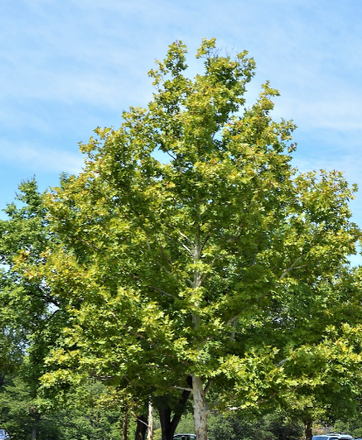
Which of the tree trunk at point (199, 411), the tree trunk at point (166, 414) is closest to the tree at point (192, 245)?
the tree trunk at point (199, 411)

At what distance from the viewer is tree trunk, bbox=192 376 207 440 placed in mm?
13852

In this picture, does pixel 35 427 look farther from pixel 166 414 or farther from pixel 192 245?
pixel 192 245

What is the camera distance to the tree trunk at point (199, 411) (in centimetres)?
1385

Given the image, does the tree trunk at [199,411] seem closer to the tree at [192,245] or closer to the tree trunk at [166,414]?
the tree at [192,245]

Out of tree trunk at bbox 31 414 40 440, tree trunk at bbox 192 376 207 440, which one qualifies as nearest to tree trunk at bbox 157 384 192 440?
tree trunk at bbox 192 376 207 440

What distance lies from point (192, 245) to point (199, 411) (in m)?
5.11

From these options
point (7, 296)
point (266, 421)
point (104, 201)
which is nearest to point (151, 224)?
point (104, 201)

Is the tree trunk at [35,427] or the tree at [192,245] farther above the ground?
the tree at [192,245]

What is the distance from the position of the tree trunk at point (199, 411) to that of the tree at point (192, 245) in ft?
→ 0.14

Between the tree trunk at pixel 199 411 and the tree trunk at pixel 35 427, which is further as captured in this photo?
the tree trunk at pixel 35 427

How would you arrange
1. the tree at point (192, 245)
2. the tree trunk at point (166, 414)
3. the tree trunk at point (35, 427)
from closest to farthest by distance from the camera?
the tree at point (192, 245) < the tree trunk at point (166, 414) < the tree trunk at point (35, 427)

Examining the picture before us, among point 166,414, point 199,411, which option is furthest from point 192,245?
point 166,414

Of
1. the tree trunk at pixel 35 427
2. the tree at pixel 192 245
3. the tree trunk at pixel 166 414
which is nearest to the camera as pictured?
the tree at pixel 192 245

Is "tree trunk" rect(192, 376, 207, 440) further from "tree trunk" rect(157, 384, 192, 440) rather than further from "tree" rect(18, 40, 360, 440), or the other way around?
"tree trunk" rect(157, 384, 192, 440)
